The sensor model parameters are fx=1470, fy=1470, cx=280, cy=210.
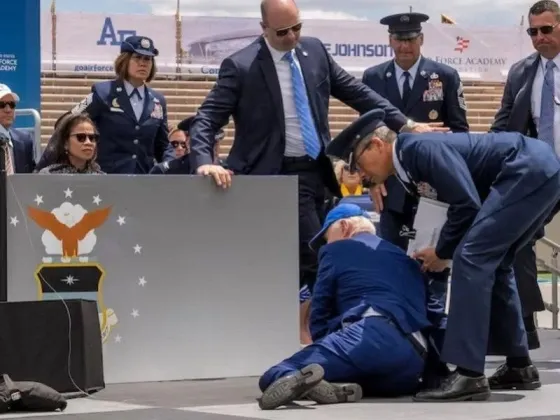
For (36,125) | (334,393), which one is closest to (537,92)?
(334,393)

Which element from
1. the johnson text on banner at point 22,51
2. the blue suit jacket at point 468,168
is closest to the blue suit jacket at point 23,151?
the johnson text on banner at point 22,51

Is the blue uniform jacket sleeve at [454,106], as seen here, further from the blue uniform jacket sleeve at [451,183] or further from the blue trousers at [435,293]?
the blue uniform jacket sleeve at [451,183]

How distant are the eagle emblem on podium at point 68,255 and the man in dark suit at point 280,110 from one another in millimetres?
850

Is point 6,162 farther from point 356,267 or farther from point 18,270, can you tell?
point 356,267

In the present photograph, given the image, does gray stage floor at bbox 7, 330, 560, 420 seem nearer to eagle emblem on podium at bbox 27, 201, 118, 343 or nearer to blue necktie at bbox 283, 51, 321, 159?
eagle emblem on podium at bbox 27, 201, 118, 343

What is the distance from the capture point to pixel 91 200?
24.1 feet

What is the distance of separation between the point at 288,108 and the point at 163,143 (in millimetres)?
1830

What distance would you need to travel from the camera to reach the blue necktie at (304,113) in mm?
7910

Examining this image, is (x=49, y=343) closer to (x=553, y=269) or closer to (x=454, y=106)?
(x=454, y=106)

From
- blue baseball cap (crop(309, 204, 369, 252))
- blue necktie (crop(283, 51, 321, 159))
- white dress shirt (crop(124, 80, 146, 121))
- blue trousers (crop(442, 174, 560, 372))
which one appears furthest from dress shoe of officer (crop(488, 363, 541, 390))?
white dress shirt (crop(124, 80, 146, 121))

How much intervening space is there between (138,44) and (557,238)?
21.5ft

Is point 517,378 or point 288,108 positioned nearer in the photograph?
point 517,378

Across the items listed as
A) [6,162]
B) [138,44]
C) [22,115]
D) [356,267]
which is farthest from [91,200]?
[22,115]

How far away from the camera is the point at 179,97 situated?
3019 cm
